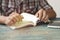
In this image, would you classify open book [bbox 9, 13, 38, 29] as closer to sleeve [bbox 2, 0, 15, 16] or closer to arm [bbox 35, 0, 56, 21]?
arm [bbox 35, 0, 56, 21]

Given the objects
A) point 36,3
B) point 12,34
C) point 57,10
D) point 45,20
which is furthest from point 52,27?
point 57,10

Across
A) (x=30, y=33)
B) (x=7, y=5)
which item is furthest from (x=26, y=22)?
(x=7, y=5)

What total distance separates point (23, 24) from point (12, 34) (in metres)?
0.23

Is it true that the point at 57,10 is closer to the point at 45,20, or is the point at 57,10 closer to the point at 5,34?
the point at 45,20

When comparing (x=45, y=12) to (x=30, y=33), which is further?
(x=45, y=12)

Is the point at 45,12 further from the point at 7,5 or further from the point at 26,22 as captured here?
the point at 7,5

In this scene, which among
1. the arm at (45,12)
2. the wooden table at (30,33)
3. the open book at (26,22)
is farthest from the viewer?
the arm at (45,12)

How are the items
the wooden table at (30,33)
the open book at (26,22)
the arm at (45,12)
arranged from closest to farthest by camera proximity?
the wooden table at (30,33) → the open book at (26,22) → the arm at (45,12)

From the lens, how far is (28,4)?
199cm

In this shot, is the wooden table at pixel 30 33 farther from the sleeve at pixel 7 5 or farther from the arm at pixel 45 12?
the sleeve at pixel 7 5

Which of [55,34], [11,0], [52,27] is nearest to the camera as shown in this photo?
[55,34]

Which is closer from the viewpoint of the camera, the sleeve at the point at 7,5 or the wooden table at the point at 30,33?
the wooden table at the point at 30,33

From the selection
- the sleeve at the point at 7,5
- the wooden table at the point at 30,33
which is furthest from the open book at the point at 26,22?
the sleeve at the point at 7,5

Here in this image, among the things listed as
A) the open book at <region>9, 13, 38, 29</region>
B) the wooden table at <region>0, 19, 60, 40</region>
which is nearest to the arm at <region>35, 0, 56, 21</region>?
the open book at <region>9, 13, 38, 29</region>
